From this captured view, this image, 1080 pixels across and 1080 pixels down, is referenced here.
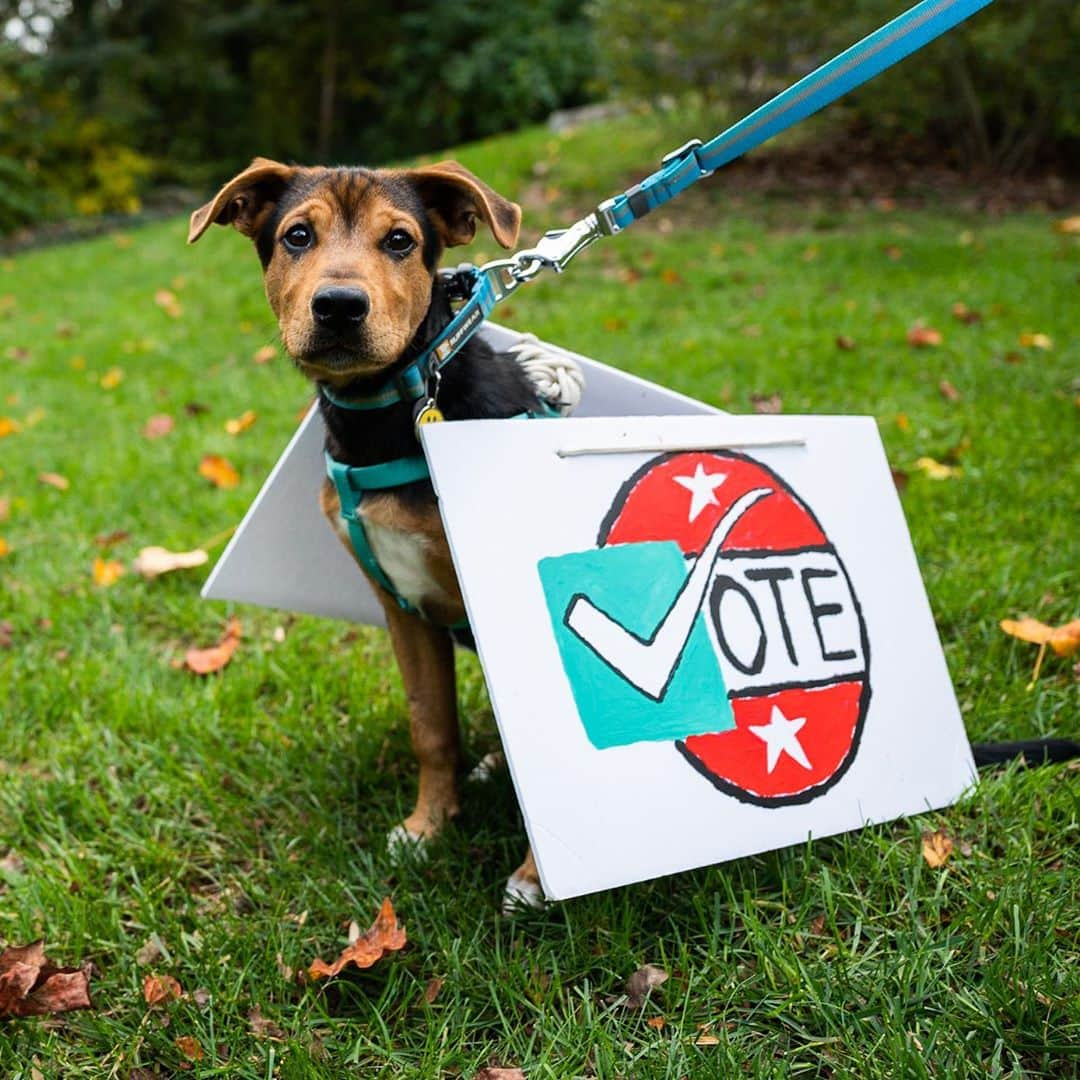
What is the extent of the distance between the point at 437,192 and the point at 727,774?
56.8 inches

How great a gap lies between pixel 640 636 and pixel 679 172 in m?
0.96

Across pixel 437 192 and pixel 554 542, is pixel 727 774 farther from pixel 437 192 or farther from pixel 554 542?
pixel 437 192

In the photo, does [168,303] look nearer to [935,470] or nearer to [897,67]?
[935,470]

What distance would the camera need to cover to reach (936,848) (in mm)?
2115

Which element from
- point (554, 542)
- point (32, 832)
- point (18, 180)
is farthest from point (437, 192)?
point (18, 180)

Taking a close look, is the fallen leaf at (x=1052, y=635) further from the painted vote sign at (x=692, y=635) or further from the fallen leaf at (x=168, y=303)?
the fallen leaf at (x=168, y=303)

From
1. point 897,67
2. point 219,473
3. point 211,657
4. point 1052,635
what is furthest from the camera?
point 897,67

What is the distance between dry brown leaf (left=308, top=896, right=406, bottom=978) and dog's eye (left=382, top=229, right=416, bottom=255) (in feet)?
4.42

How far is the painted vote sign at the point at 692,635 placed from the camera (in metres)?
1.89

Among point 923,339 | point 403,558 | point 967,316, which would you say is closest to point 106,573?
point 403,558

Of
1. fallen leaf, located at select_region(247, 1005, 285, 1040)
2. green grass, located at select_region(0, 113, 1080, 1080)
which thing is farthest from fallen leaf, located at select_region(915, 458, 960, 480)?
fallen leaf, located at select_region(247, 1005, 285, 1040)

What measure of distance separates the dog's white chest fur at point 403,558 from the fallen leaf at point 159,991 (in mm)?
893

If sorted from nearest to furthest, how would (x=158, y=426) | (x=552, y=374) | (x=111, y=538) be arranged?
(x=552, y=374) → (x=111, y=538) → (x=158, y=426)

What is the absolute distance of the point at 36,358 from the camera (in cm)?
680
